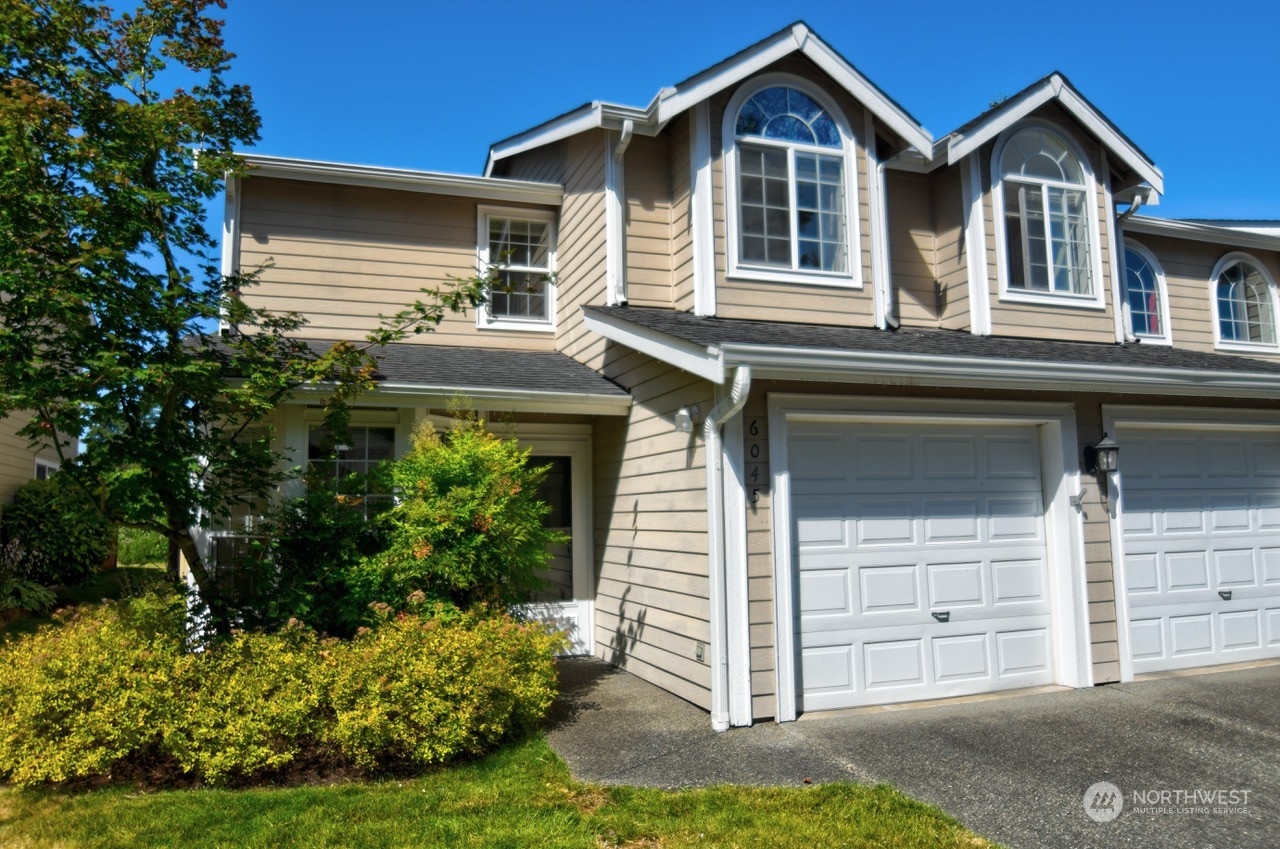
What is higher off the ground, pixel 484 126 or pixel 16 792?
pixel 484 126

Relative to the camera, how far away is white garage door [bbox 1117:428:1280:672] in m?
7.83

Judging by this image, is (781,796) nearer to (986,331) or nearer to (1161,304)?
(986,331)

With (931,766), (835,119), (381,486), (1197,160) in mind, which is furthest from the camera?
(1197,160)

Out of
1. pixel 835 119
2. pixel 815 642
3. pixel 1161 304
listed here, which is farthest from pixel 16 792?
pixel 1161 304

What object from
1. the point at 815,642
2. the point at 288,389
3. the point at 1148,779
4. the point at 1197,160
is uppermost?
the point at 1197,160

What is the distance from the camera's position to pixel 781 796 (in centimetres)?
478

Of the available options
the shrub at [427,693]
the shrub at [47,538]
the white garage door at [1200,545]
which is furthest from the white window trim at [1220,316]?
the shrub at [47,538]

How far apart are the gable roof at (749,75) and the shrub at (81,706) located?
19.5 ft

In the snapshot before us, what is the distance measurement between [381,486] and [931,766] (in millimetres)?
5006

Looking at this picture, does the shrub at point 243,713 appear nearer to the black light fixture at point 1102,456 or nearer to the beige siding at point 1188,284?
the black light fixture at point 1102,456

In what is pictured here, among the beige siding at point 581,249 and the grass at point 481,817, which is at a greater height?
the beige siding at point 581,249

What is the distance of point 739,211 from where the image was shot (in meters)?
7.95

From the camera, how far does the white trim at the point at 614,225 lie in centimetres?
824

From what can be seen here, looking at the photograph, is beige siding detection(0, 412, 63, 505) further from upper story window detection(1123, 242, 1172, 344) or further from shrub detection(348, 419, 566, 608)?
upper story window detection(1123, 242, 1172, 344)
